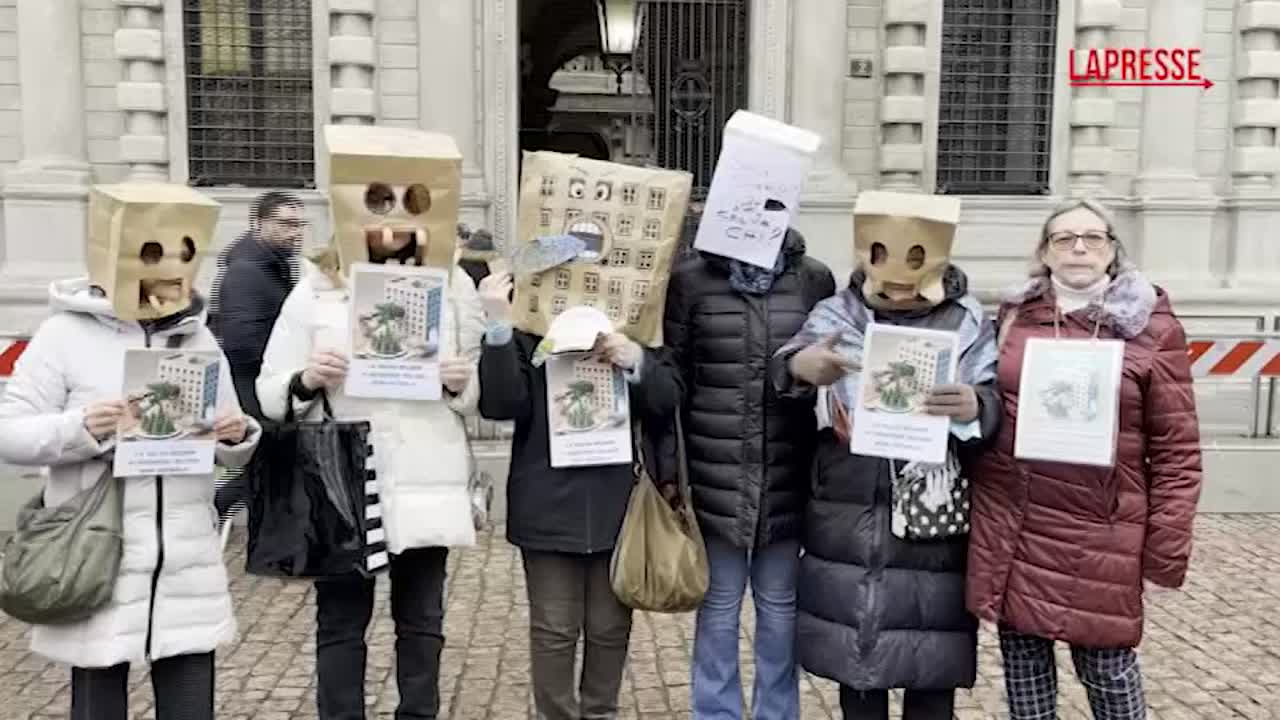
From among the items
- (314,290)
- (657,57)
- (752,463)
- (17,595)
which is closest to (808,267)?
(752,463)

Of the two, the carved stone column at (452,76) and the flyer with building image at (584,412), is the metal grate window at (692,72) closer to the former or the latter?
the carved stone column at (452,76)

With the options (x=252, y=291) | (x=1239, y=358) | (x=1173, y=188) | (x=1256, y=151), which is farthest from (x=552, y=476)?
(x=1256, y=151)

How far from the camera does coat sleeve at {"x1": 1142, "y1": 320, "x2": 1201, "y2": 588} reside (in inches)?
134

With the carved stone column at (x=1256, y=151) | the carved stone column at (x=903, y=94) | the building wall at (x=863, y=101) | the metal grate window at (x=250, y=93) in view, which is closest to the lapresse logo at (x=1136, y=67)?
the carved stone column at (x=1256, y=151)

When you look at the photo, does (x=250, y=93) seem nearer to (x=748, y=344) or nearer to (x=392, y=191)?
(x=392, y=191)

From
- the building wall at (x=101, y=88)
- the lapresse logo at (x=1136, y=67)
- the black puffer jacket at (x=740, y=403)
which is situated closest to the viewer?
the black puffer jacket at (x=740, y=403)

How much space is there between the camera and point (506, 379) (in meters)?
3.65

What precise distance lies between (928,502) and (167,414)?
2197mm

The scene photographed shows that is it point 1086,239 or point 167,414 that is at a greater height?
point 1086,239

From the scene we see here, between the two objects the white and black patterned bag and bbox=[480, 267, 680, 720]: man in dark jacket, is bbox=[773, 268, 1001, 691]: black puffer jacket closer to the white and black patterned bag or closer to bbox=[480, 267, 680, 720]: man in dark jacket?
the white and black patterned bag

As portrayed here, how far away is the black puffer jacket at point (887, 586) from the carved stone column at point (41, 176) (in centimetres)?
887

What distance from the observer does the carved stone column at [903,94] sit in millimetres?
11047

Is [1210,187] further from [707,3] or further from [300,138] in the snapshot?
[300,138]

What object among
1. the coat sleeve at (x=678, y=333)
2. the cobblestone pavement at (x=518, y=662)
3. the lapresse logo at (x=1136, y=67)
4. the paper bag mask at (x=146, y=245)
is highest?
the lapresse logo at (x=1136, y=67)
